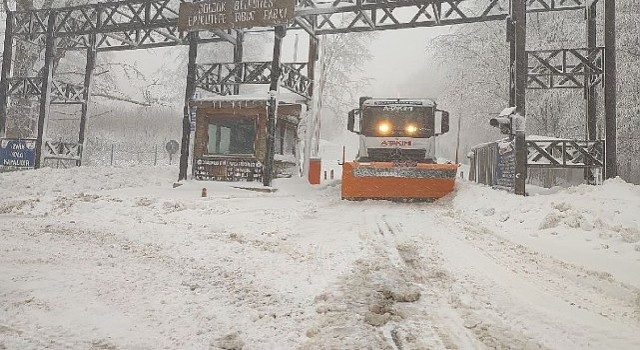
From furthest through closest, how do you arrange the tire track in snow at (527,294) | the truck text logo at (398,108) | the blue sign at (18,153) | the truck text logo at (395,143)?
the blue sign at (18,153) → the truck text logo at (398,108) → the truck text logo at (395,143) → the tire track in snow at (527,294)

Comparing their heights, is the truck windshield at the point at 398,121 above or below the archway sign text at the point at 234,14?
below

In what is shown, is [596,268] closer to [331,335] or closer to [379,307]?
[379,307]

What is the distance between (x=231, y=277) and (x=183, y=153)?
35.1ft

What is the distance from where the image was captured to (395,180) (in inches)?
392

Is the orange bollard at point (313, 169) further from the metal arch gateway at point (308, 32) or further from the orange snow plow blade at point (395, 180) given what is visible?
the orange snow plow blade at point (395, 180)

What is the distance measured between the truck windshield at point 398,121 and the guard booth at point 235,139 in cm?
346

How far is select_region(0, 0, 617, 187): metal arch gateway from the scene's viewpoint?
31.8 feet

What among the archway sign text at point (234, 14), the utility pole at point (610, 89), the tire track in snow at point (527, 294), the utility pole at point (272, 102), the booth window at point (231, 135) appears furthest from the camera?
the booth window at point (231, 135)

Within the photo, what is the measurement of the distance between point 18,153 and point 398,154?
1441 cm

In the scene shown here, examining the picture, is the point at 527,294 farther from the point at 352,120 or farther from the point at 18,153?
the point at 18,153

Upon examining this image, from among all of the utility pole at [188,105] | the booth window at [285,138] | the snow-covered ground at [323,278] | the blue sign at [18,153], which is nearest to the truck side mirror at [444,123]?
the snow-covered ground at [323,278]

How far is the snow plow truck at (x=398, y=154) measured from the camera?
9859 millimetres

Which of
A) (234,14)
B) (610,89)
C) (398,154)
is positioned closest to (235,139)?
(234,14)

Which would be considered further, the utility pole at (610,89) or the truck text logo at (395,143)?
the truck text logo at (395,143)
